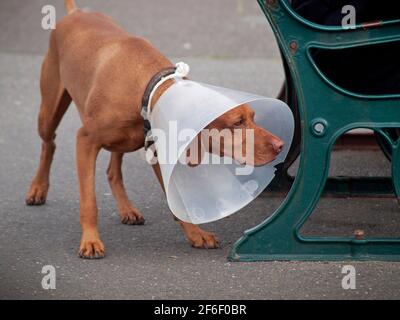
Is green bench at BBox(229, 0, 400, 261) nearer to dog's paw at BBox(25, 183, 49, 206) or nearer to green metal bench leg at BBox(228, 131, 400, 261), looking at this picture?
green metal bench leg at BBox(228, 131, 400, 261)

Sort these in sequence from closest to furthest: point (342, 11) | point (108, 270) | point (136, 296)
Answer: point (136, 296)
point (108, 270)
point (342, 11)

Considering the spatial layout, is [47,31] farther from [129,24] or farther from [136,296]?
[136,296]

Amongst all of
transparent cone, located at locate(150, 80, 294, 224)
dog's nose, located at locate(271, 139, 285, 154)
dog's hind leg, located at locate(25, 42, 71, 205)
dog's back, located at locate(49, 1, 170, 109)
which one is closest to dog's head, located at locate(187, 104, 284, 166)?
dog's nose, located at locate(271, 139, 285, 154)

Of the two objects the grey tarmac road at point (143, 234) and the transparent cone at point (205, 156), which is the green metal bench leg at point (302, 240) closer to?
the grey tarmac road at point (143, 234)

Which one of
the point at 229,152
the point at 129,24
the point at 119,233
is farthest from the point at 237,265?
the point at 129,24

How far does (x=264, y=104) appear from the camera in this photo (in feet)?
13.8

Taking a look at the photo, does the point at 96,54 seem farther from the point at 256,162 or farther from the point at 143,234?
the point at 256,162

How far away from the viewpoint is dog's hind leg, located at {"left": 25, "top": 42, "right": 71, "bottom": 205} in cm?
509

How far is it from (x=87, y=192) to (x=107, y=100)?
1.53ft

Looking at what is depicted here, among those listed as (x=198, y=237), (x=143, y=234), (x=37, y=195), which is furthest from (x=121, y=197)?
(x=198, y=237)

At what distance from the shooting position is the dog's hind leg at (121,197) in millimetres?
4934

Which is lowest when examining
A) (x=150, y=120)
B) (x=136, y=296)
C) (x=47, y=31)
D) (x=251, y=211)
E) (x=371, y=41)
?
(x=136, y=296)

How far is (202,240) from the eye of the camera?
4488 millimetres

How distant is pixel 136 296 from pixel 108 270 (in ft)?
1.20
